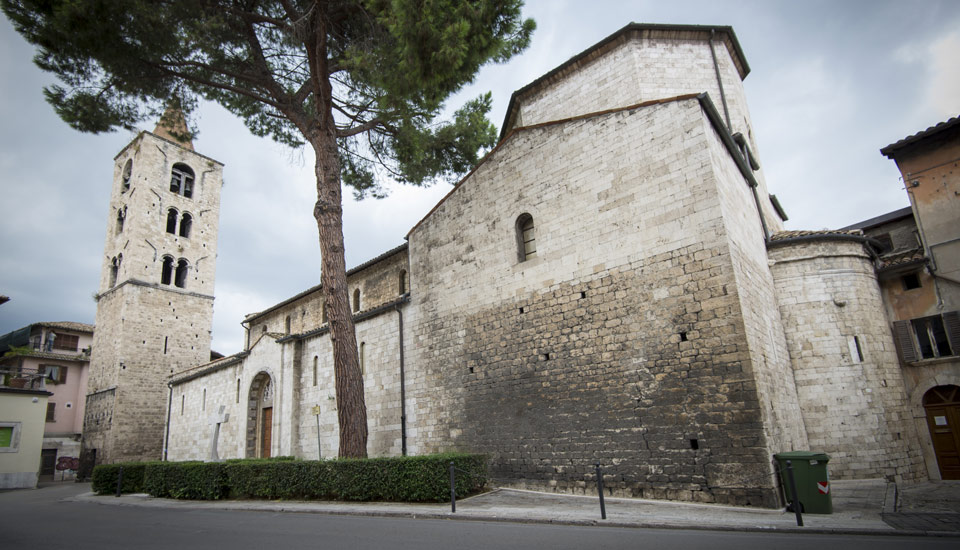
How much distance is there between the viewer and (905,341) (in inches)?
460

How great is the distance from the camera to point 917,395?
11.4m

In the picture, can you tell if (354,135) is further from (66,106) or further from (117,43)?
(66,106)

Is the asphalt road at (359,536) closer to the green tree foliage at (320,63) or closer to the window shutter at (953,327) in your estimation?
the green tree foliage at (320,63)

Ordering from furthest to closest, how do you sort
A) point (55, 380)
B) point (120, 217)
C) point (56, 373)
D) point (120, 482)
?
point (56, 373)
point (55, 380)
point (120, 217)
point (120, 482)

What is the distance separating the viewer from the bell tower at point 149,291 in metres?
25.3

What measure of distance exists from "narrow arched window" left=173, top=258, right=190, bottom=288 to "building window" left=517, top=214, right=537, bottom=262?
2455 centimetres

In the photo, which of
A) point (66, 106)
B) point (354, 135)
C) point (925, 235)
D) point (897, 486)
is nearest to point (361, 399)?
point (354, 135)

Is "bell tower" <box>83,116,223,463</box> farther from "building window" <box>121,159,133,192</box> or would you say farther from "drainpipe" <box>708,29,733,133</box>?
"drainpipe" <box>708,29,733,133</box>

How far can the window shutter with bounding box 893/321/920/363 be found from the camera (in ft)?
37.9

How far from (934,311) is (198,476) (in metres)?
18.1

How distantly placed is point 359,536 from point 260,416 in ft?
44.5

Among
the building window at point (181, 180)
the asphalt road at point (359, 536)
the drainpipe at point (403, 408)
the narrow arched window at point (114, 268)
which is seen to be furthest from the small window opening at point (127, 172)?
the asphalt road at point (359, 536)

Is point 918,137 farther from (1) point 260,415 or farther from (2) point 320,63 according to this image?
(1) point 260,415

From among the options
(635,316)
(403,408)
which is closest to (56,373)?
(403,408)
